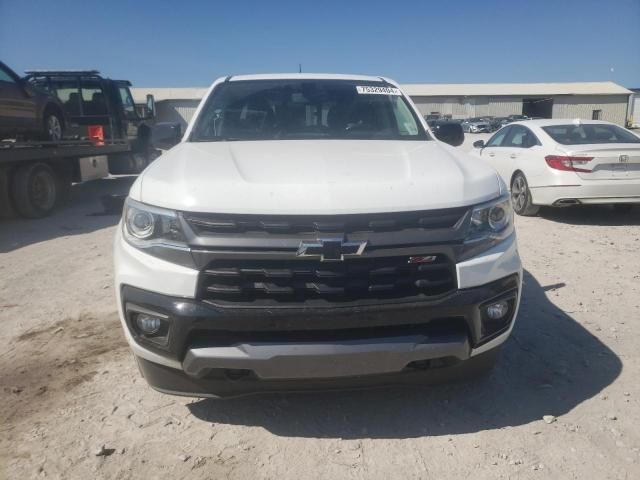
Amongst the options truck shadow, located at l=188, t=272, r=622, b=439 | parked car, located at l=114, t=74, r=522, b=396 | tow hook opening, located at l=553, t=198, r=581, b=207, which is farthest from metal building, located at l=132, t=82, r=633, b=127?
parked car, located at l=114, t=74, r=522, b=396

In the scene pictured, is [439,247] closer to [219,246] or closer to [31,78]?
[219,246]

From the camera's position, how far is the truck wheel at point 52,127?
9.00 m

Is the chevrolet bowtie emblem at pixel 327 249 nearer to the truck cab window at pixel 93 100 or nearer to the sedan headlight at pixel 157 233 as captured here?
the sedan headlight at pixel 157 233

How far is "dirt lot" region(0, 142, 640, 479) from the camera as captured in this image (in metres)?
2.29

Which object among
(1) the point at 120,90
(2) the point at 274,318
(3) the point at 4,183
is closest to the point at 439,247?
(2) the point at 274,318

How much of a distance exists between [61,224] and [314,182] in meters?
7.02

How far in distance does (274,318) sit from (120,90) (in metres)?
11.9

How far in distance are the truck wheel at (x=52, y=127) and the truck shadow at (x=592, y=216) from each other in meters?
8.54

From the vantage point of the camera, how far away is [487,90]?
60688 mm

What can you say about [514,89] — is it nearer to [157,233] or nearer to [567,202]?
[567,202]

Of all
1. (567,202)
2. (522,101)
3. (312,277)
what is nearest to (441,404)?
(312,277)

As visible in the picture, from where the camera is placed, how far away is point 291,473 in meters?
2.25

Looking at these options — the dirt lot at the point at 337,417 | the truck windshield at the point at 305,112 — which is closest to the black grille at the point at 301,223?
the dirt lot at the point at 337,417

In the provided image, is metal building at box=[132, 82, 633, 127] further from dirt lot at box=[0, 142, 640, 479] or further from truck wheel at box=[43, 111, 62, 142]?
dirt lot at box=[0, 142, 640, 479]
